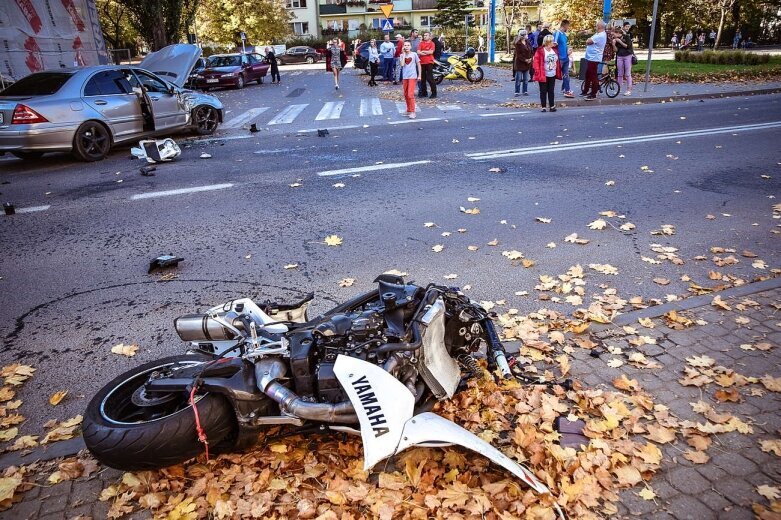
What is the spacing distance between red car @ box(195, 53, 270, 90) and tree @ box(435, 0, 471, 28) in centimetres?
3206

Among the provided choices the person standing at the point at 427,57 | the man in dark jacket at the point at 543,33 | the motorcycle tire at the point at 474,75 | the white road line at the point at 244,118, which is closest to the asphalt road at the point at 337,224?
the white road line at the point at 244,118

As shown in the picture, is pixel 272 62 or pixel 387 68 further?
pixel 272 62

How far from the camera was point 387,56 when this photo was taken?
24797 mm

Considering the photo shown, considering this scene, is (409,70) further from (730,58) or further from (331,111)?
(730,58)

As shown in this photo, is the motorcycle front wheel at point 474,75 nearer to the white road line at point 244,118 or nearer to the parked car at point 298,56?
the white road line at point 244,118

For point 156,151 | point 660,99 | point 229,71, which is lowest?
point 156,151

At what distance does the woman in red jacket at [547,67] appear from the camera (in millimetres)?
14067

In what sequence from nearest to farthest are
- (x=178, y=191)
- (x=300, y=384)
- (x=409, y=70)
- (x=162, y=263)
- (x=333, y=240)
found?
1. (x=300, y=384)
2. (x=162, y=263)
3. (x=333, y=240)
4. (x=178, y=191)
5. (x=409, y=70)

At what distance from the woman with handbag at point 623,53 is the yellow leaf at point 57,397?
1741cm

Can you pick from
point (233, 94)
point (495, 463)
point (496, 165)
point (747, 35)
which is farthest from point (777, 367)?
point (747, 35)

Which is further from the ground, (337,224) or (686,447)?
(337,224)

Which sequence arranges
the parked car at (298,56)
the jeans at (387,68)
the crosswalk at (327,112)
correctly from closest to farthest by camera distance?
the crosswalk at (327,112) → the jeans at (387,68) → the parked car at (298,56)

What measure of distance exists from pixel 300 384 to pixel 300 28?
256 ft

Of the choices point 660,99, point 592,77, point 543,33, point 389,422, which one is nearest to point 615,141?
point 592,77
